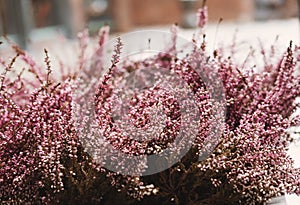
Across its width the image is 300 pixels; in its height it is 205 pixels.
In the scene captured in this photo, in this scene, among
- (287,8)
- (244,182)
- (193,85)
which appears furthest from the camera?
(287,8)

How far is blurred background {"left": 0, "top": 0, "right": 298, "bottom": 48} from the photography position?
15.7 feet

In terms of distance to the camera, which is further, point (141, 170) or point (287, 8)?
point (287, 8)

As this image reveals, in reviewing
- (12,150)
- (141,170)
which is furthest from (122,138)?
(12,150)

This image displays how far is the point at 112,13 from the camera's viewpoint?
6527 mm

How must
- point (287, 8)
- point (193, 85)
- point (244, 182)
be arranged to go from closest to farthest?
point (244, 182), point (193, 85), point (287, 8)

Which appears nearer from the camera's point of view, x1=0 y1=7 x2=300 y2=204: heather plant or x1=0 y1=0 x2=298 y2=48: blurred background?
x1=0 y1=7 x2=300 y2=204: heather plant

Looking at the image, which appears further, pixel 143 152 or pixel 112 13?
pixel 112 13

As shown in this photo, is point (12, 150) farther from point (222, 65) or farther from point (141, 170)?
point (222, 65)

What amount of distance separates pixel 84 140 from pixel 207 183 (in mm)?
183

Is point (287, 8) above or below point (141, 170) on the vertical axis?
above

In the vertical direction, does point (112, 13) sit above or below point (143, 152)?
above

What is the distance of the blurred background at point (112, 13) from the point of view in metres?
4.79

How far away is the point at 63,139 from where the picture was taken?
31.2 inches

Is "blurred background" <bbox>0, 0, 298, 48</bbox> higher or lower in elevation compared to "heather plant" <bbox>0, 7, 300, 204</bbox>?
higher
